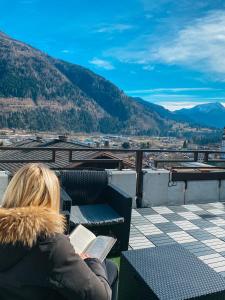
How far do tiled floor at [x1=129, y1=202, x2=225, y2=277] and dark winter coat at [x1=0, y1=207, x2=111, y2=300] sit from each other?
103 inches

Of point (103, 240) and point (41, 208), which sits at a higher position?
point (41, 208)

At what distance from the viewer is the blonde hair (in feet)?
5.12

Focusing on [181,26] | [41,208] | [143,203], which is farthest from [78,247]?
[181,26]

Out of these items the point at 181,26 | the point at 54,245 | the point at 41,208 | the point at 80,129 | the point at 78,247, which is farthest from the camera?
the point at 80,129

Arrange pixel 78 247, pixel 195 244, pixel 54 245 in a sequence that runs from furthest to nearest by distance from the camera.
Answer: pixel 195 244 → pixel 78 247 → pixel 54 245

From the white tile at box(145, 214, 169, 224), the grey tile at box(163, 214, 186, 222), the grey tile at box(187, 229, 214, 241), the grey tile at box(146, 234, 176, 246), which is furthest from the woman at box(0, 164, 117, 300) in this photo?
the grey tile at box(163, 214, 186, 222)

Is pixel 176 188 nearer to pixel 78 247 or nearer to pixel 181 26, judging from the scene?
pixel 78 247

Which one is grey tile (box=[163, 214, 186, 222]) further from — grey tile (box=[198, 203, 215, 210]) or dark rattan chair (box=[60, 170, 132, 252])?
dark rattan chair (box=[60, 170, 132, 252])

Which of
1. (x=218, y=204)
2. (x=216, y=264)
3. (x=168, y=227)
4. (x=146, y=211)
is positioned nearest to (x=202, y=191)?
(x=218, y=204)

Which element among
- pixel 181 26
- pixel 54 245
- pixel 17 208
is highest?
pixel 181 26

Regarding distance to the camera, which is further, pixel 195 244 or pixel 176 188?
pixel 176 188

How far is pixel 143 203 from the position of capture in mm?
5906

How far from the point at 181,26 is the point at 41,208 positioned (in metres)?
16.8

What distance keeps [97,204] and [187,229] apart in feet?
4.72
